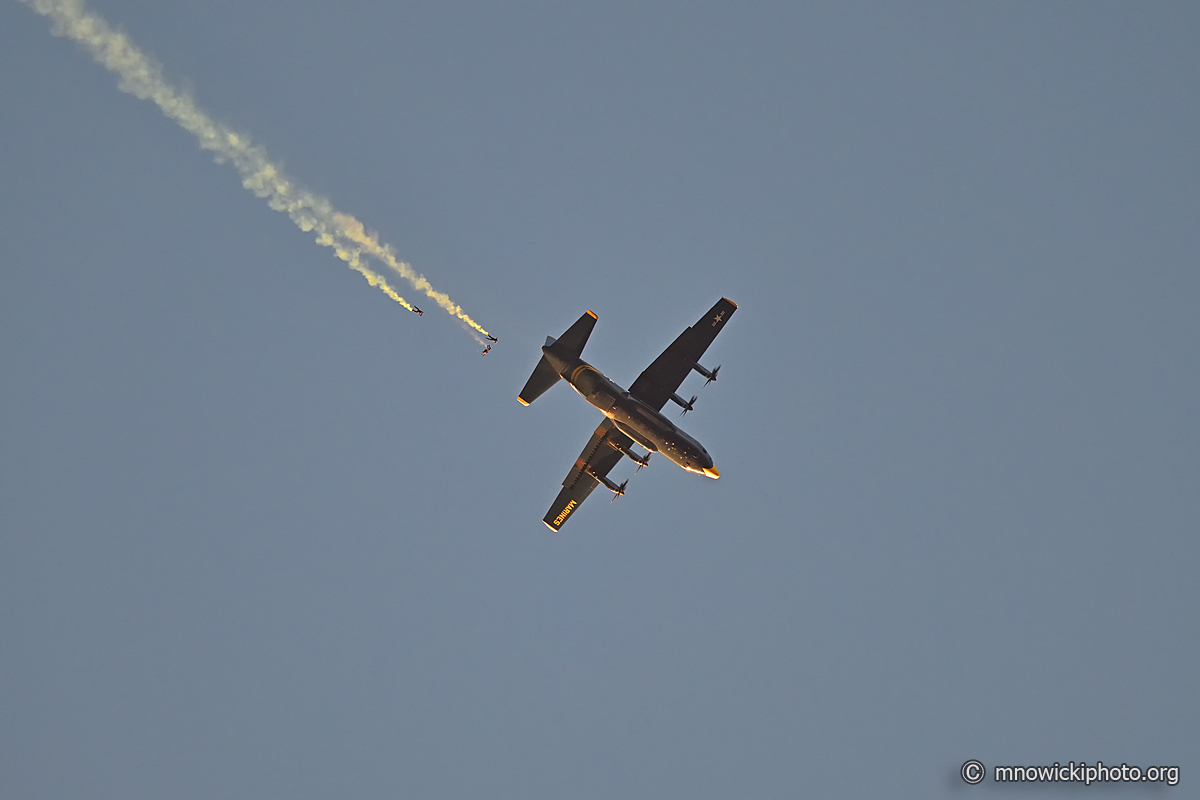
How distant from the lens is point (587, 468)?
50656 mm

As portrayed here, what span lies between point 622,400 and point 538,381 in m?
3.73

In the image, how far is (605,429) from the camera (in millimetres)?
49438

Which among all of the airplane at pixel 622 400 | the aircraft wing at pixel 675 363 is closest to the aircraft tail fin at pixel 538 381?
the airplane at pixel 622 400

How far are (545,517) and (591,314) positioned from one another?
1239 centimetres

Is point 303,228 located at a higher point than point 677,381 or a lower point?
lower

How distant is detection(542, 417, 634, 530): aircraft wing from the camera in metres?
49.3

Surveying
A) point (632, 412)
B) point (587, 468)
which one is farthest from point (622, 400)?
point (587, 468)

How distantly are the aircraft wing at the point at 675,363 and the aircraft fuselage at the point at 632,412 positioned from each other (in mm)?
2111

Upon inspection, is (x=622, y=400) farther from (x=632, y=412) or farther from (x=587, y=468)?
(x=587, y=468)

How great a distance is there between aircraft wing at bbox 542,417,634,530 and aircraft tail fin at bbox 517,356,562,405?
5165 millimetres

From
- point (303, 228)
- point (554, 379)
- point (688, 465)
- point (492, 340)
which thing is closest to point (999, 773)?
point (688, 465)

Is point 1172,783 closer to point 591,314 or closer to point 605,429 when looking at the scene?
point 605,429

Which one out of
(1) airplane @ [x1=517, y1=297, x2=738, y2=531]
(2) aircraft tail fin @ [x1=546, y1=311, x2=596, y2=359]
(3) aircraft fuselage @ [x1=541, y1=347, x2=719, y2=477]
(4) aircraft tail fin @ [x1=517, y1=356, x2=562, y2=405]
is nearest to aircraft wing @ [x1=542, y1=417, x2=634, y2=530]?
(1) airplane @ [x1=517, y1=297, x2=738, y2=531]

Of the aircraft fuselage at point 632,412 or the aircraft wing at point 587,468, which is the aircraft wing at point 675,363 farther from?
the aircraft wing at point 587,468
